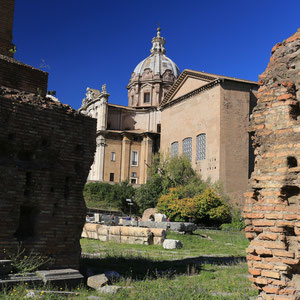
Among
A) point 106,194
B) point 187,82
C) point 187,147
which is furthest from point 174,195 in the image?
point 187,82

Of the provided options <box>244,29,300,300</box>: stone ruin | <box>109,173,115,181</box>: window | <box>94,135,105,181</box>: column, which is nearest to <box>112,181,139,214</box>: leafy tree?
<box>109,173,115,181</box>: window

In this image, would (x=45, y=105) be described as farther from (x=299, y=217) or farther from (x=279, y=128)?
(x=299, y=217)

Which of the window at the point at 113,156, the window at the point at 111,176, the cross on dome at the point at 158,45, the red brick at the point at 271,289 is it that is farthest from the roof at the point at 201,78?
the red brick at the point at 271,289

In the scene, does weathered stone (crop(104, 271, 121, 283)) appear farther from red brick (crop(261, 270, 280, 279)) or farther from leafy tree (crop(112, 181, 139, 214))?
leafy tree (crop(112, 181, 139, 214))

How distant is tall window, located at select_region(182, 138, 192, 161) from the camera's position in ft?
125

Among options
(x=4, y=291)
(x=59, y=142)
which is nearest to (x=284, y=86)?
(x=59, y=142)

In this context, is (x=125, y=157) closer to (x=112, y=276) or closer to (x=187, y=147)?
(x=187, y=147)

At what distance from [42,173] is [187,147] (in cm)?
3207

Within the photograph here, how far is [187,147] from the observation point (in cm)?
3884

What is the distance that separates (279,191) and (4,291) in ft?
13.8

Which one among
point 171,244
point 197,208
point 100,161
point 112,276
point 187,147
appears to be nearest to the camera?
point 112,276

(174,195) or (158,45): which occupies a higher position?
(158,45)

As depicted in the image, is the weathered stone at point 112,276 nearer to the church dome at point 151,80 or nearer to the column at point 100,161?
the column at point 100,161

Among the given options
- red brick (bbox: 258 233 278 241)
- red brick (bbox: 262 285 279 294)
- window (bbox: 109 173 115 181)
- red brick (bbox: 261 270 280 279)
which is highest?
window (bbox: 109 173 115 181)
